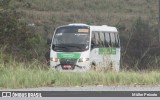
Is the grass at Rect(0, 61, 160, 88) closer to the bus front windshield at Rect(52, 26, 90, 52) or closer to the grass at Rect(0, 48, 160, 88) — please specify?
the grass at Rect(0, 48, 160, 88)

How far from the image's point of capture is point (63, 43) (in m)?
→ 24.9

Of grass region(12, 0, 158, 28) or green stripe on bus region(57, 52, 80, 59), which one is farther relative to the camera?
grass region(12, 0, 158, 28)

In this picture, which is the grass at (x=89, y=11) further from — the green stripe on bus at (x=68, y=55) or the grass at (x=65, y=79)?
the grass at (x=65, y=79)

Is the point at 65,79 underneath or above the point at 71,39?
above

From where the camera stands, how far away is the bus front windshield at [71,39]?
2448 centimetres

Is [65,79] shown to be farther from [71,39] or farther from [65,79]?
[71,39]

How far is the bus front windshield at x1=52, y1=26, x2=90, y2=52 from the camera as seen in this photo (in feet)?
80.3

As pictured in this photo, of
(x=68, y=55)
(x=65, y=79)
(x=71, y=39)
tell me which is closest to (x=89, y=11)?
(x=71, y=39)

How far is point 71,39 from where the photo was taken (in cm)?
2500

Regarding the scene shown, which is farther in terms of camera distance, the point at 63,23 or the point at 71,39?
the point at 63,23

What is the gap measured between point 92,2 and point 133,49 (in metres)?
25.0

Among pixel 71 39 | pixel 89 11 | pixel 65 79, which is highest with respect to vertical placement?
pixel 65 79

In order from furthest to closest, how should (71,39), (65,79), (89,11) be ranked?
(89,11)
(71,39)
(65,79)

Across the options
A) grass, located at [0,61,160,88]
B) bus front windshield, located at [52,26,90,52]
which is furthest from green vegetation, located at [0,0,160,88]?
bus front windshield, located at [52,26,90,52]
